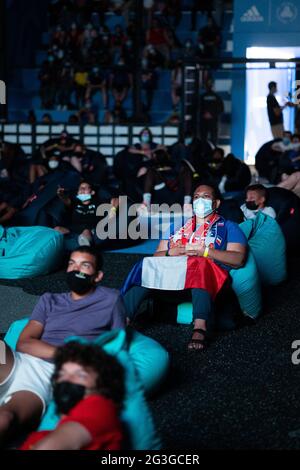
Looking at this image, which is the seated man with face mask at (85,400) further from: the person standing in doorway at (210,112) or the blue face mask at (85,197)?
the person standing in doorway at (210,112)

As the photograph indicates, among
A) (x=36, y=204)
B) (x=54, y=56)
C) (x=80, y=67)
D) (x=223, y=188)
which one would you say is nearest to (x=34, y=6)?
(x=54, y=56)

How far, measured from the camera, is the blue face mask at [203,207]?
5.61m

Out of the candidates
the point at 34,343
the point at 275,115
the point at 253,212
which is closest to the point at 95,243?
the point at 253,212

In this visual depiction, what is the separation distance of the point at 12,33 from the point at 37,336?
13.5 m

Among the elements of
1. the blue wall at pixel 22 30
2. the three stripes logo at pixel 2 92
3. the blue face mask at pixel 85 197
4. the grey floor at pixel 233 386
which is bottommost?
the grey floor at pixel 233 386

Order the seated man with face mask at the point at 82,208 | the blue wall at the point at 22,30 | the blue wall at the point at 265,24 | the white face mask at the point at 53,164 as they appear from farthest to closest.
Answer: the blue wall at the point at 22,30, the blue wall at the point at 265,24, the white face mask at the point at 53,164, the seated man with face mask at the point at 82,208

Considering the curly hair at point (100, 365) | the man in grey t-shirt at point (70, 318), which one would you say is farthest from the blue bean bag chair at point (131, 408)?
the man in grey t-shirt at point (70, 318)

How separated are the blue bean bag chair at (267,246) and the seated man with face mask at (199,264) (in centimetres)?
102

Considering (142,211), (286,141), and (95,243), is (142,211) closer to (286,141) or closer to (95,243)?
(95,243)

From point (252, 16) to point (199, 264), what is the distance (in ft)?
28.0

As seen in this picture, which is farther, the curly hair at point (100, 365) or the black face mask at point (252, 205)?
the black face mask at point (252, 205)

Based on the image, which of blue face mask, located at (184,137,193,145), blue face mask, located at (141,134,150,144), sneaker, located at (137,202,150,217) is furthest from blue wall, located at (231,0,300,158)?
sneaker, located at (137,202,150,217)

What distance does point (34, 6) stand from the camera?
1703 centimetres

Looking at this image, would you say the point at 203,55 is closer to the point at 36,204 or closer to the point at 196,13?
the point at 196,13
